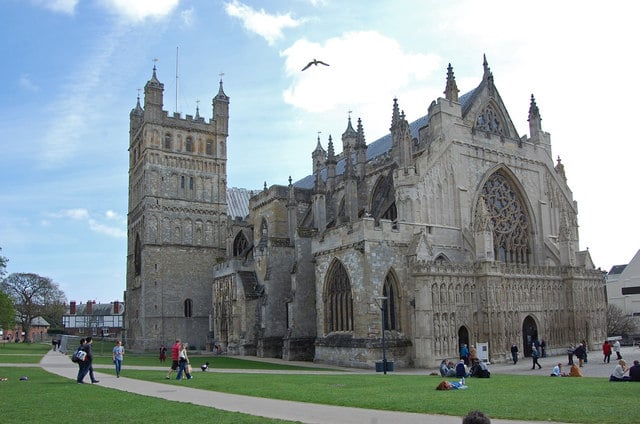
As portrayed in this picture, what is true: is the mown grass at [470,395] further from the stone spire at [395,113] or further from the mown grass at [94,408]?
the stone spire at [395,113]

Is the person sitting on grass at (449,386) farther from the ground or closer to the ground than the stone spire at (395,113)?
closer to the ground

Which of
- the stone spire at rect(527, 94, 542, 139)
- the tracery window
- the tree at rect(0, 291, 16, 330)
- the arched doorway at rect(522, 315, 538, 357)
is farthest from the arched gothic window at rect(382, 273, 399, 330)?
the tree at rect(0, 291, 16, 330)

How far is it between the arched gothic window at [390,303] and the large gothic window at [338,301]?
203 centimetres

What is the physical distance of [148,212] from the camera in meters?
54.9

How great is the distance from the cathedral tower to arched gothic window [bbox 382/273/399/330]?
76.4 ft

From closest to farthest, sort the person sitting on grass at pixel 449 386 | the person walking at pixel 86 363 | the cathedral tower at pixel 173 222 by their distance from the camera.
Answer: the person sitting on grass at pixel 449 386
the person walking at pixel 86 363
the cathedral tower at pixel 173 222

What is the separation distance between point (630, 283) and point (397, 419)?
219 ft

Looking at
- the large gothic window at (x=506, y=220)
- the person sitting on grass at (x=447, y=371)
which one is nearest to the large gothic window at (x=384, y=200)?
the large gothic window at (x=506, y=220)

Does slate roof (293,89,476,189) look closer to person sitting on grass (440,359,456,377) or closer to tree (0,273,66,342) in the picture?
person sitting on grass (440,359,456,377)

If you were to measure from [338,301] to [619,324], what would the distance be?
3746cm

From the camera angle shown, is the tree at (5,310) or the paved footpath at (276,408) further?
the tree at (5,310)

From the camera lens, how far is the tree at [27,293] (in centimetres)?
8156

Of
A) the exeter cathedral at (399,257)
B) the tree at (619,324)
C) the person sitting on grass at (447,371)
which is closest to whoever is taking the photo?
the person sitting on grass at (447,371)

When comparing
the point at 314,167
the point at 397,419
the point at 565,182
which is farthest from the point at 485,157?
the point at 397,419
